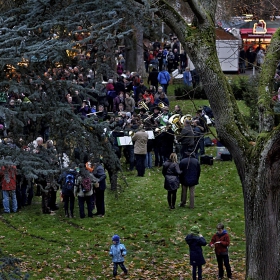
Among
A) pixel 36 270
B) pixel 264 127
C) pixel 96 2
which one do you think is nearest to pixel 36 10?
pixel 96 2

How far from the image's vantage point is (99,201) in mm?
19828

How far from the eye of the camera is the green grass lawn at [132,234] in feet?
54.4

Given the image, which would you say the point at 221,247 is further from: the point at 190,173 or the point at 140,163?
the point at 140,163

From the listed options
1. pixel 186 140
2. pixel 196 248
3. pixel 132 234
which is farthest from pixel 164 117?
pixel 196 248

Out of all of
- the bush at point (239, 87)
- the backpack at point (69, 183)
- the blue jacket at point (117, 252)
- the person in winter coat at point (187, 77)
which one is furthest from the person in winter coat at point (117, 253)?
the person in winter coat at point (187, 77)

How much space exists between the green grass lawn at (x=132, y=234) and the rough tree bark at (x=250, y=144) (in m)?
2.55

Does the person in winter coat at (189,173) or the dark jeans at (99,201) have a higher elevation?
the person in winter coat at (189,173)

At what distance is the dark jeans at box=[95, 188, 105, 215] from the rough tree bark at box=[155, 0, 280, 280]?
642cm

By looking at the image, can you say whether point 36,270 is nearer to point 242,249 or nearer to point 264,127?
point 242,249

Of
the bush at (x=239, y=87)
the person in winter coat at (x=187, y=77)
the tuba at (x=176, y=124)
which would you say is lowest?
the tuba at (x=176, y=124)

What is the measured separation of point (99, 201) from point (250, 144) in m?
7.17

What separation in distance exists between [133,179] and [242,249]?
5944 mm

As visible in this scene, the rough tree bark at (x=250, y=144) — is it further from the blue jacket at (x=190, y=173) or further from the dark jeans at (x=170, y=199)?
the dark jeans at (x=170, y=199)

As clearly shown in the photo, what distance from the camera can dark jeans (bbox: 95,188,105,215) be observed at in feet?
64.3
